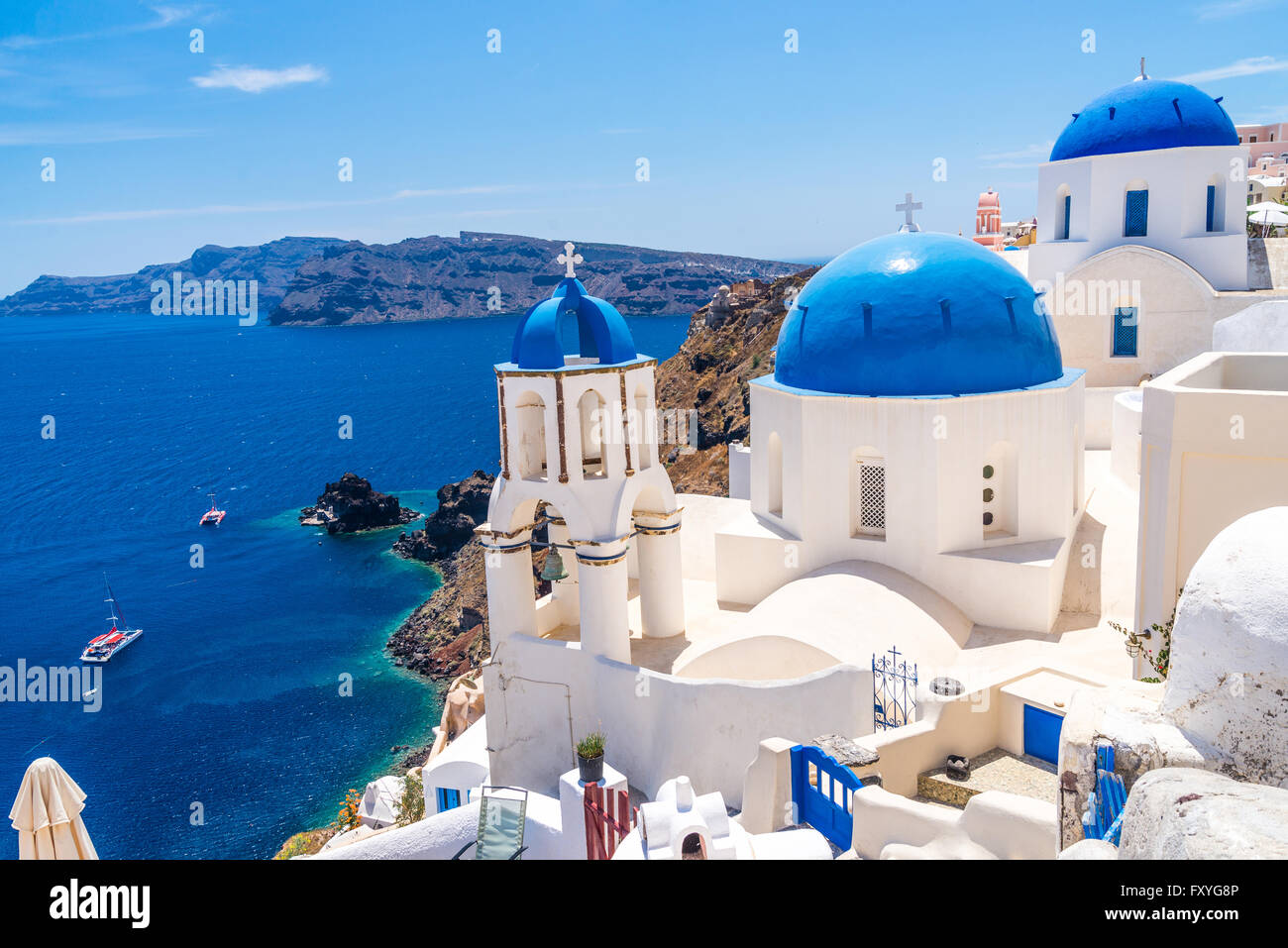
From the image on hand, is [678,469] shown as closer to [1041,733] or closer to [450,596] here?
[450,596]

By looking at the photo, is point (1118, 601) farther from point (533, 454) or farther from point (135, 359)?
point (135, 359)

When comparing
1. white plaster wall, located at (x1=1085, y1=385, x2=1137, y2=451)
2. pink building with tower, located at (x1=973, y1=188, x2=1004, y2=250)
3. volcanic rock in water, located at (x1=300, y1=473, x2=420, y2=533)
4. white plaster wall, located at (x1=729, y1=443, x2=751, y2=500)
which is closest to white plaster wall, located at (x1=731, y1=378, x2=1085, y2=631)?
white plaster wall, located at (x1=729, y1=443, x2=751, y2=500)

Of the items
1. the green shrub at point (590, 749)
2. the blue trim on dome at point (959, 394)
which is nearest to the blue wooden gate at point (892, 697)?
the green shrub at point (590, 749)

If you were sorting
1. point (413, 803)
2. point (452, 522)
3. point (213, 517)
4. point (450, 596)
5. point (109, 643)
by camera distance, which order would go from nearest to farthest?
point (413, 803) → point (109, 643) → point (450, 596) → point (452, 522) → point (213, 517)

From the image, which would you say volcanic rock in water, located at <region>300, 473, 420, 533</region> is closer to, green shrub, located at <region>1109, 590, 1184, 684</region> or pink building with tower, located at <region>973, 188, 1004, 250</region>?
pink building with tower, located at <region>973, 188, 1004, 250</region>

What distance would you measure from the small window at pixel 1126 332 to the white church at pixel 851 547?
16.3 feet

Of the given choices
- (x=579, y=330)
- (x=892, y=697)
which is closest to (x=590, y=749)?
(x=892, y=697)

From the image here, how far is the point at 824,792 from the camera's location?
9.14m

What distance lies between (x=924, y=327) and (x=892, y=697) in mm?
5525

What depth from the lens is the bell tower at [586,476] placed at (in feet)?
42.3

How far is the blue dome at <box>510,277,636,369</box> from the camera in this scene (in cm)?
1282

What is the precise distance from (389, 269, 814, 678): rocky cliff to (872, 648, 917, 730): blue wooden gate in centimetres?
2422

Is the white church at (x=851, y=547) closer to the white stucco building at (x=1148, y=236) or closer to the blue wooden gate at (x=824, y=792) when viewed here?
the blue wooden gate at (x=824, y=792)

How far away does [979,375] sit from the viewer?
45.1 ft
